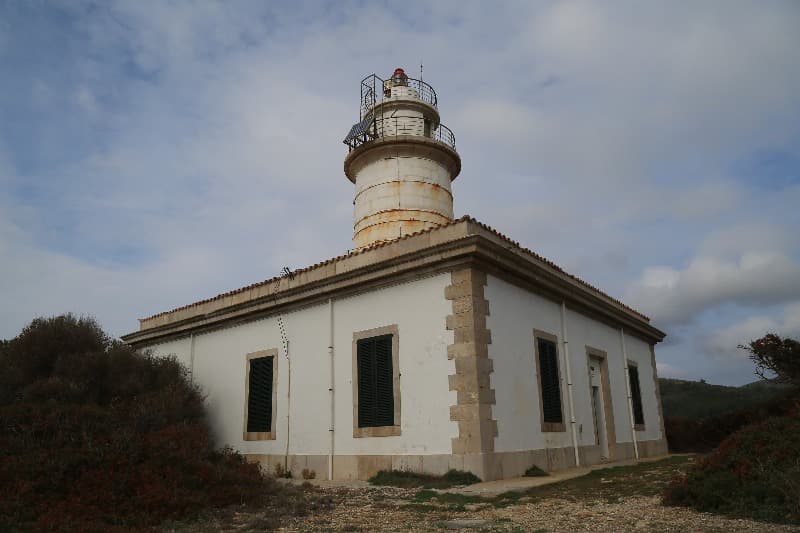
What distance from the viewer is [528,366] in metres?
11.0

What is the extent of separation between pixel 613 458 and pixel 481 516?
28.2ft

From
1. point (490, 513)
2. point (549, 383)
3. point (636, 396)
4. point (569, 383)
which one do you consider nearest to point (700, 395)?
point (636, 396)

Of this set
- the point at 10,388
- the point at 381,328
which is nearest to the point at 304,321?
the point at 381,328

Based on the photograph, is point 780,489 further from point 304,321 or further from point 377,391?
point 304,321

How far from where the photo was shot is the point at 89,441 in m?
7.60

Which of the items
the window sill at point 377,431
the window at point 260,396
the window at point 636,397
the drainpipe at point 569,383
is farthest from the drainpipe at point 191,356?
the window at point 636,397

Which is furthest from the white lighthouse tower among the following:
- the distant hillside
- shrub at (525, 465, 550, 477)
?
the distant hillside

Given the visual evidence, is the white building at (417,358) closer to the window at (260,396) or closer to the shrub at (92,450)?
the window at (260,396)

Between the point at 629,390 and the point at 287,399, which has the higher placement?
the point at 629,390

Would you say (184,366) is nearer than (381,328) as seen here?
No

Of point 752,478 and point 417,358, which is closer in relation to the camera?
point 752,478

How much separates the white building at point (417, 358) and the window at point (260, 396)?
0.04m

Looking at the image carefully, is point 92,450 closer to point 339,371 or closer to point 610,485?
point 339,371

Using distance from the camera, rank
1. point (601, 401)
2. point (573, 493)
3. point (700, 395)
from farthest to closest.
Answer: point (700, 395)
point (601, 401)
point (573, 493)
